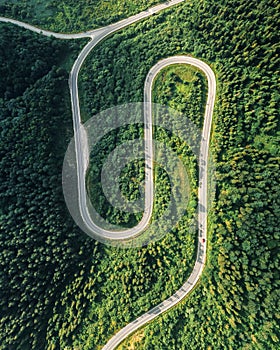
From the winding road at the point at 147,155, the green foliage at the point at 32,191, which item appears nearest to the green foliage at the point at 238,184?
the winding road at the point at 147,155

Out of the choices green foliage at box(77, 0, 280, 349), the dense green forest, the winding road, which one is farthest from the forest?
the dense green forest

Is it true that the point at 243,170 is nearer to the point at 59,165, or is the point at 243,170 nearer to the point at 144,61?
the point at 144,61

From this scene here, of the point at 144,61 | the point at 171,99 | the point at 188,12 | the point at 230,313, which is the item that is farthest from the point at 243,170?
the point at 188,12

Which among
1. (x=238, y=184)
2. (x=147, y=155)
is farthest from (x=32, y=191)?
(x=238, y=184)

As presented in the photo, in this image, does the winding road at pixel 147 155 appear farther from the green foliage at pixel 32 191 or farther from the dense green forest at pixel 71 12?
the green foliage at pixel 32 191

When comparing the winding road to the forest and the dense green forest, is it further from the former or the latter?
the forest

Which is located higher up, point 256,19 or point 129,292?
point 256,19
